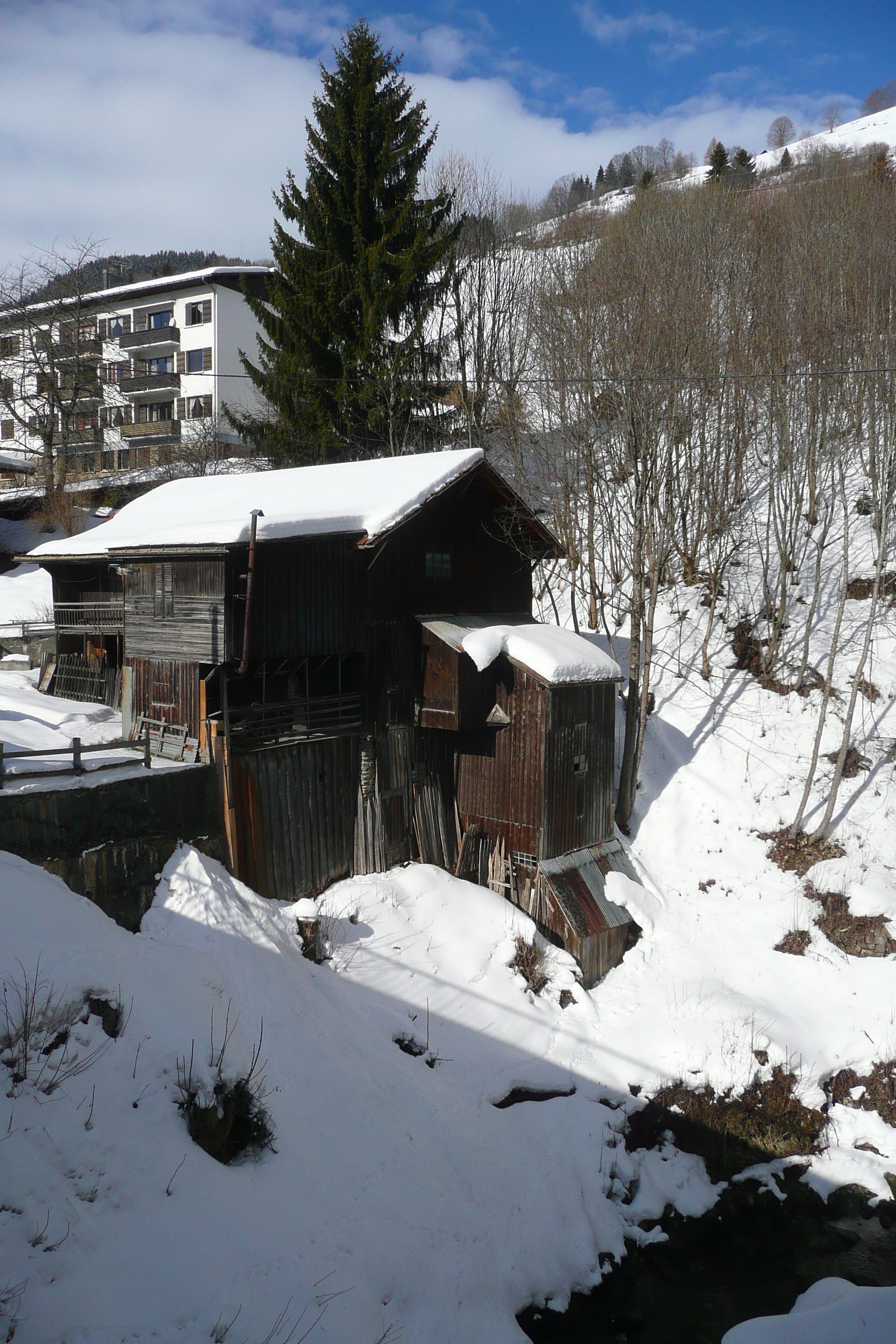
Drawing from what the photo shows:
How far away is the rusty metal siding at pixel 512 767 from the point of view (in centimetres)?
1482

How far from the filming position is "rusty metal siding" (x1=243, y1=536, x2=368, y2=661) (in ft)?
41.6

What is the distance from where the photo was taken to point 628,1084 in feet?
39.3

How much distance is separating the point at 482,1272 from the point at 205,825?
6.87 m

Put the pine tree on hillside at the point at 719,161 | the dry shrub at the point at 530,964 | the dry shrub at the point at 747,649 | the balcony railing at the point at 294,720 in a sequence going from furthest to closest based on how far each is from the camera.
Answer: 1. the pine tree on hillside at the point at 719,161
2. the dry shrub at the point at 747,649
3. the dry shrub at the point at 530,964
4. the balcony railing at the point at 294,720

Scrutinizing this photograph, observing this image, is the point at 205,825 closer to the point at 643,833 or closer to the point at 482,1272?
the point at 482,1272

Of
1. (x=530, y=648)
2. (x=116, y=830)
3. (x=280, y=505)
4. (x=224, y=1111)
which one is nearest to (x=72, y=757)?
(x=116, y=830)

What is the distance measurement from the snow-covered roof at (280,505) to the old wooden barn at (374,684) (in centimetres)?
6

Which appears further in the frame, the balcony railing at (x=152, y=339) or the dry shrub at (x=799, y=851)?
the balcony railing at (x=152, y=339)

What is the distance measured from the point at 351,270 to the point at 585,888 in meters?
18.0

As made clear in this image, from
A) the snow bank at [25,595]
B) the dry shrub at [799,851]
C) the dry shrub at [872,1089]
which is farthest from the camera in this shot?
the snow bank at [25,595]

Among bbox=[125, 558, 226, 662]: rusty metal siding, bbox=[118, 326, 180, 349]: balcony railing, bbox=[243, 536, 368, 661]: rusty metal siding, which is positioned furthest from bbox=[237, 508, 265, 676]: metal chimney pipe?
bbox=[118, 326, 180, 349]: balcony railing

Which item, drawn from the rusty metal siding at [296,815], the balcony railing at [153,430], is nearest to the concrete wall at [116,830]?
the rusty metal siding at [296,815]

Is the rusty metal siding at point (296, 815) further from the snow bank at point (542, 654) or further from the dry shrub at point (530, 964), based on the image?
the dry shrub at point (530, 964)

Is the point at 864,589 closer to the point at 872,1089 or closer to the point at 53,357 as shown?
the point at 872,1089
